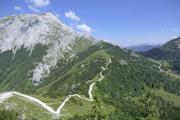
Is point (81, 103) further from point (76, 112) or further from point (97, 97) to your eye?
point (97, 97)

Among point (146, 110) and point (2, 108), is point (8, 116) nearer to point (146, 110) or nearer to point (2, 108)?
point (2, 108)

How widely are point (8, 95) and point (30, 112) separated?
27714 mm

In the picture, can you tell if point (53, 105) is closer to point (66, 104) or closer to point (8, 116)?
point (66, 104)

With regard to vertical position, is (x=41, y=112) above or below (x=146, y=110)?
below

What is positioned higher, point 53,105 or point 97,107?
point 97,107

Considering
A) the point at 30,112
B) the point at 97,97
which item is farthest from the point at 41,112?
the point at 97,97

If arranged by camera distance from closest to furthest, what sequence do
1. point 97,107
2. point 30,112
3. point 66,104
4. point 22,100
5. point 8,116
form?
point 97,107
point 8,116
point 30,112
point 22,100
point 66,104

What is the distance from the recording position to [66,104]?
189 meters

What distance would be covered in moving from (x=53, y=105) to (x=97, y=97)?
104009 millimetres

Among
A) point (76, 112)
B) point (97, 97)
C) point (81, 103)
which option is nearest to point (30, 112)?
point (76, 112)

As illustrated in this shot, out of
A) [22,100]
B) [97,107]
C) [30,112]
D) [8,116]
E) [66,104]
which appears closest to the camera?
[97,107]

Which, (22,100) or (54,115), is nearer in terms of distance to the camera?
(54,115)

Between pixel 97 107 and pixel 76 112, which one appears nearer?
pixel 97 107

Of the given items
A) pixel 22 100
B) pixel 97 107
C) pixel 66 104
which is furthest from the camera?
pixel 66 104
